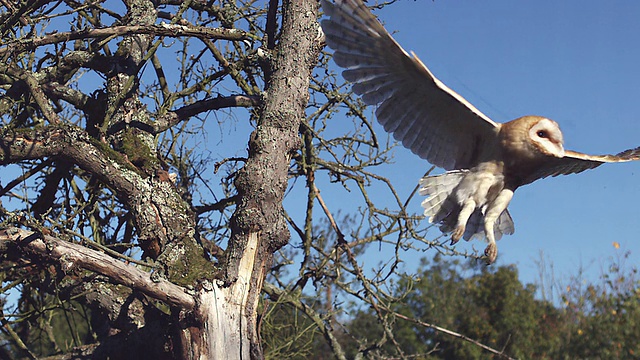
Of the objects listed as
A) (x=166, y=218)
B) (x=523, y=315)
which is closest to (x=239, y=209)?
(x=166, y=218)

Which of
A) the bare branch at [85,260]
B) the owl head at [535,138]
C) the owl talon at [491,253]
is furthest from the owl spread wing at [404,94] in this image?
the bare branch at [85,260]

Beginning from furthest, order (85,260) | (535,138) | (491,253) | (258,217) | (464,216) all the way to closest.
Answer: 1. (464,216)
2. (491,253)
3. (535,138)
4. (258,217)
5. (85,260)

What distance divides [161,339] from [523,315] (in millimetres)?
12648

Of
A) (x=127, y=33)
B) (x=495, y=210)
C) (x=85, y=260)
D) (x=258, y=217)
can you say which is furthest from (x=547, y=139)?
(x=85, y=260)

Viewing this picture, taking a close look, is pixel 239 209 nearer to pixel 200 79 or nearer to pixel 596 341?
pixel 200 79

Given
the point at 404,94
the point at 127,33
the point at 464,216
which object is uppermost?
the point at 127,33

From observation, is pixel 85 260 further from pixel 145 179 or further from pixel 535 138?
pixel 535 138

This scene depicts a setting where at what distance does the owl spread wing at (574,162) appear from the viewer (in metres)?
4.09

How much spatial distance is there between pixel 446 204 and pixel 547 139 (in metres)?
0.77

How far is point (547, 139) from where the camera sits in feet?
13.1

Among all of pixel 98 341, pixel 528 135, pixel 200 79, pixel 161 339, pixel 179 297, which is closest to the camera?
pixel 179 297

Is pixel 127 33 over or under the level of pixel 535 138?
over

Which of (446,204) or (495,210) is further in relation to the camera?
(446,204)

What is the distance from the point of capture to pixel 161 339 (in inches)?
168
